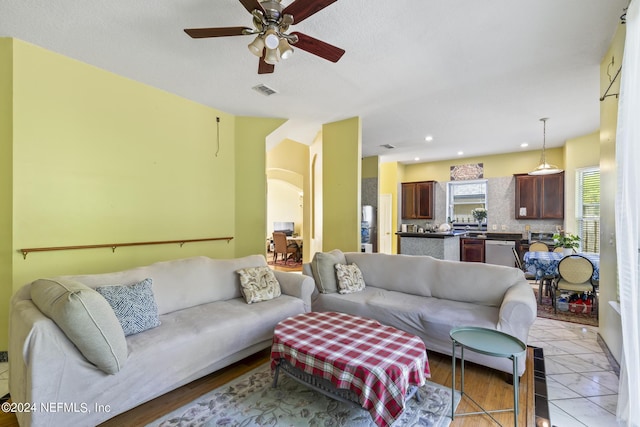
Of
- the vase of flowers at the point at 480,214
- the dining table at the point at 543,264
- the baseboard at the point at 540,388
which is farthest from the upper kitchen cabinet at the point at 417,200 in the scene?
the baseboard at the point at 540,388

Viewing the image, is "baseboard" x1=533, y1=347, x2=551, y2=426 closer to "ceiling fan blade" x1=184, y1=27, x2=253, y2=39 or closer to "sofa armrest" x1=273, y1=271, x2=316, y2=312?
"sofa armrest" x1=273, y1=271, x2=316, y2=312

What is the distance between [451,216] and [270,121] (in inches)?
227

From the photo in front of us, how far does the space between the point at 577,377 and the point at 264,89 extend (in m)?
4.25

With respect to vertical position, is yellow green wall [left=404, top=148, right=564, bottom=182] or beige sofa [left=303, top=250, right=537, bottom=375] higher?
yellow green wall [left=404, top=148, right=564, bottom=182]

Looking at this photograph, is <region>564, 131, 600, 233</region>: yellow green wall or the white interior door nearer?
<region>564, 131, 600, 233</region>: yellow green wall

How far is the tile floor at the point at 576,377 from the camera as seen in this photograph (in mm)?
1990

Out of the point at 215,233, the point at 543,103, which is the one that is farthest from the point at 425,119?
the point at 215,233

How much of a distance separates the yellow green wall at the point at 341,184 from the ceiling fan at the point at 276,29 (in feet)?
8.32

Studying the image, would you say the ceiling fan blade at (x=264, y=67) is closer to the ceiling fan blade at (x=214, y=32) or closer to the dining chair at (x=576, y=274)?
the ceiling fan blade at (x=214, y=32)

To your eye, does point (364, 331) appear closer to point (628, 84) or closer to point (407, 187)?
point (628, 84)

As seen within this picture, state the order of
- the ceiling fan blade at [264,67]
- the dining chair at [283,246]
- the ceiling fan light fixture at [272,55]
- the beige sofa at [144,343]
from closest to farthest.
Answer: the beige sofa at [144,343] < the ceiling fan light fixture at [272,55] < the ceiling fan blade at [264,67] < the dining chair at [283,246]

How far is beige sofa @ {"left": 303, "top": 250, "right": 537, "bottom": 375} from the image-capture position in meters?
2.43

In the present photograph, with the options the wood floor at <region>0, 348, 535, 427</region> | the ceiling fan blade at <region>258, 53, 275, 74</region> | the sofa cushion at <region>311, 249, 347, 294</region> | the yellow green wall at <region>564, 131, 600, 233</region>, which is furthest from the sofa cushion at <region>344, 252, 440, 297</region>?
the yellow green wall at <region>564, 131, 600, 233</region>

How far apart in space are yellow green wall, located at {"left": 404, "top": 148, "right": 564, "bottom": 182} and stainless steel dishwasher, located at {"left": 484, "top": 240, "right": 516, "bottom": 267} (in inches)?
71.2
